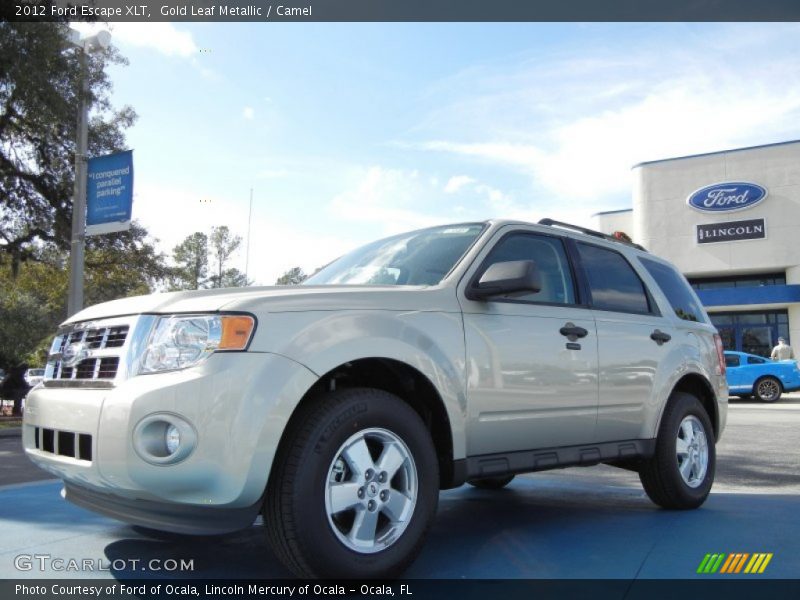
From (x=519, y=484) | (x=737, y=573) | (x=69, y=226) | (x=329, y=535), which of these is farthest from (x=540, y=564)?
(x=69, y=226)

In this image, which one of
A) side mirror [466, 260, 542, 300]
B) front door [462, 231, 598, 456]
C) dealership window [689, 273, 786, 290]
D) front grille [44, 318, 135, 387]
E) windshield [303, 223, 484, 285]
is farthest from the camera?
dealership window [689, 273, 786, 290]

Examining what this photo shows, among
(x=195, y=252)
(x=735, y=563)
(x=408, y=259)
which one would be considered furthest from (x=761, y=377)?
(x=195, y=252)

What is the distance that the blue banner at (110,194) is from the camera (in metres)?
12.3

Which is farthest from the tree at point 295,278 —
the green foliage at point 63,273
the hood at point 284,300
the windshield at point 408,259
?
→ the green foliage at point 63,273

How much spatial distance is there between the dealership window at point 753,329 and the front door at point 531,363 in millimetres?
32439

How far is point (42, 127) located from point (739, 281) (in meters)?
31.0

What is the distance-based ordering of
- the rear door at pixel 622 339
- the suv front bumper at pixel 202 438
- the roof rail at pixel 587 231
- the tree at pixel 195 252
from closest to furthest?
the suv front bumper at pixel 202 438 → the rear door at pixel 622 339 → the roof rail at pixel 587 231 → the tree at pixel 195 252

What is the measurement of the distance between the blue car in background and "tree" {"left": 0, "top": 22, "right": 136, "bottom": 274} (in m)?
17.6

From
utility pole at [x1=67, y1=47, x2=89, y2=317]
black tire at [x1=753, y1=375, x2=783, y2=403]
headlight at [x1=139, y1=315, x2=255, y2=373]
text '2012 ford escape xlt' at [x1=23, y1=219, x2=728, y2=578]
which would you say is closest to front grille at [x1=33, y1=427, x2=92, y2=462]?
text '2012 ford escape xlt' at [x1=23, y1=219, x2=728, y2=578]

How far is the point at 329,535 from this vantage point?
2.96m

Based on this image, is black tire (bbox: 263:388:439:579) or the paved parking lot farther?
the paved parking lot

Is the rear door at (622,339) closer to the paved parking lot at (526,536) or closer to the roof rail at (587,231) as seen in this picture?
the roof rail at (587,231)

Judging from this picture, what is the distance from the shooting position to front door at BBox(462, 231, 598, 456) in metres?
3.83

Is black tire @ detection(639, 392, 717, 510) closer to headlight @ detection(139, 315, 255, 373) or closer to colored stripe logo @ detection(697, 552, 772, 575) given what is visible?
colored stripe logo @ detection(697, 552, 772, 575)
